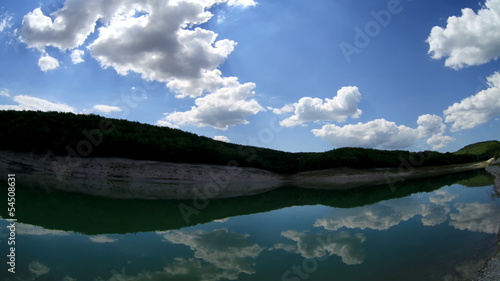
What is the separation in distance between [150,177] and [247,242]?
74.7ft

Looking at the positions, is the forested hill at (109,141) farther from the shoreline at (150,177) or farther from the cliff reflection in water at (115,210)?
the cliff reflection in water at (115,210)

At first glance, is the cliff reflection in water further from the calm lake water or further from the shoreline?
the shoreline

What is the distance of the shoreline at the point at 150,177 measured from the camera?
2566 centimetres

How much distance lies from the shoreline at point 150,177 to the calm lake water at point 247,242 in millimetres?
6850

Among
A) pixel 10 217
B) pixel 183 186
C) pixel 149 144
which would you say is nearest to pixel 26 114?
pixel 149 144

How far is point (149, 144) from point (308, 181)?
22.9m

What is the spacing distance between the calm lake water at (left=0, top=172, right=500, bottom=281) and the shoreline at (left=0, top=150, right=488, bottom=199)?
6.85m

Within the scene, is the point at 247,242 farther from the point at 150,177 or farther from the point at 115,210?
the point at 150,177

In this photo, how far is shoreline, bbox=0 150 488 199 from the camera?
25.7 meters

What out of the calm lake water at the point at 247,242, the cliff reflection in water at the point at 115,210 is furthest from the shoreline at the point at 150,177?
the calm lake water at the point at 247,242

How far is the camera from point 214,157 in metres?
36.3

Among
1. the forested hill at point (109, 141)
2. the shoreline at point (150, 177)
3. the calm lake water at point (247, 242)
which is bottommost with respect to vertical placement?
the calm lake water at point (247, 242)

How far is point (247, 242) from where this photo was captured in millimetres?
11367

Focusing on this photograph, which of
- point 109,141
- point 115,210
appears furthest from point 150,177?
point 115,210
